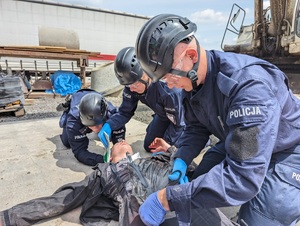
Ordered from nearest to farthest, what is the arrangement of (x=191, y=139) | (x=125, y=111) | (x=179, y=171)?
(x=179, y=171), (x=191, y=139), (x=125, y=111)

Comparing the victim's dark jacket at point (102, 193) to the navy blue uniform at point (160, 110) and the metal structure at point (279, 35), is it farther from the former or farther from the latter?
the metal structure at point (279, 35)

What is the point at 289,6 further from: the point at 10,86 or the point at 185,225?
the point at 10,86

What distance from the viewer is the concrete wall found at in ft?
31.2

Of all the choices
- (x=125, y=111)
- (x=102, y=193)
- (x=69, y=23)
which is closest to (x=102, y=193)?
(x=102, y=193)

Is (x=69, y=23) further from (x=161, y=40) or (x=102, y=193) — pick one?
(x=161, y=40)

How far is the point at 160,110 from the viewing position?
8.98 ft

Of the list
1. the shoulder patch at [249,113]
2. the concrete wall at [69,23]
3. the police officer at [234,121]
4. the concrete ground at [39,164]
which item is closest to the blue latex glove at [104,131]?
→ the concrete ground at [39,164]

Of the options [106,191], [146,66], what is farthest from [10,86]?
[146,66]

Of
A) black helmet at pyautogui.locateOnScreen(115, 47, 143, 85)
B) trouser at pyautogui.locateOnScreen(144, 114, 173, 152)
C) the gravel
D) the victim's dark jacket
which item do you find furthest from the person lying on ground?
the gravel

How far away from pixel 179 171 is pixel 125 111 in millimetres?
1432

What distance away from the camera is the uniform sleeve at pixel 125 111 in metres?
2.76

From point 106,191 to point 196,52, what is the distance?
1.13 meters

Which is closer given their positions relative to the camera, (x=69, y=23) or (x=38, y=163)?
(x=38, y=163)

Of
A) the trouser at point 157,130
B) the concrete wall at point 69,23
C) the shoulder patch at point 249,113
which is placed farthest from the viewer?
the concrete wall at point 69,23
